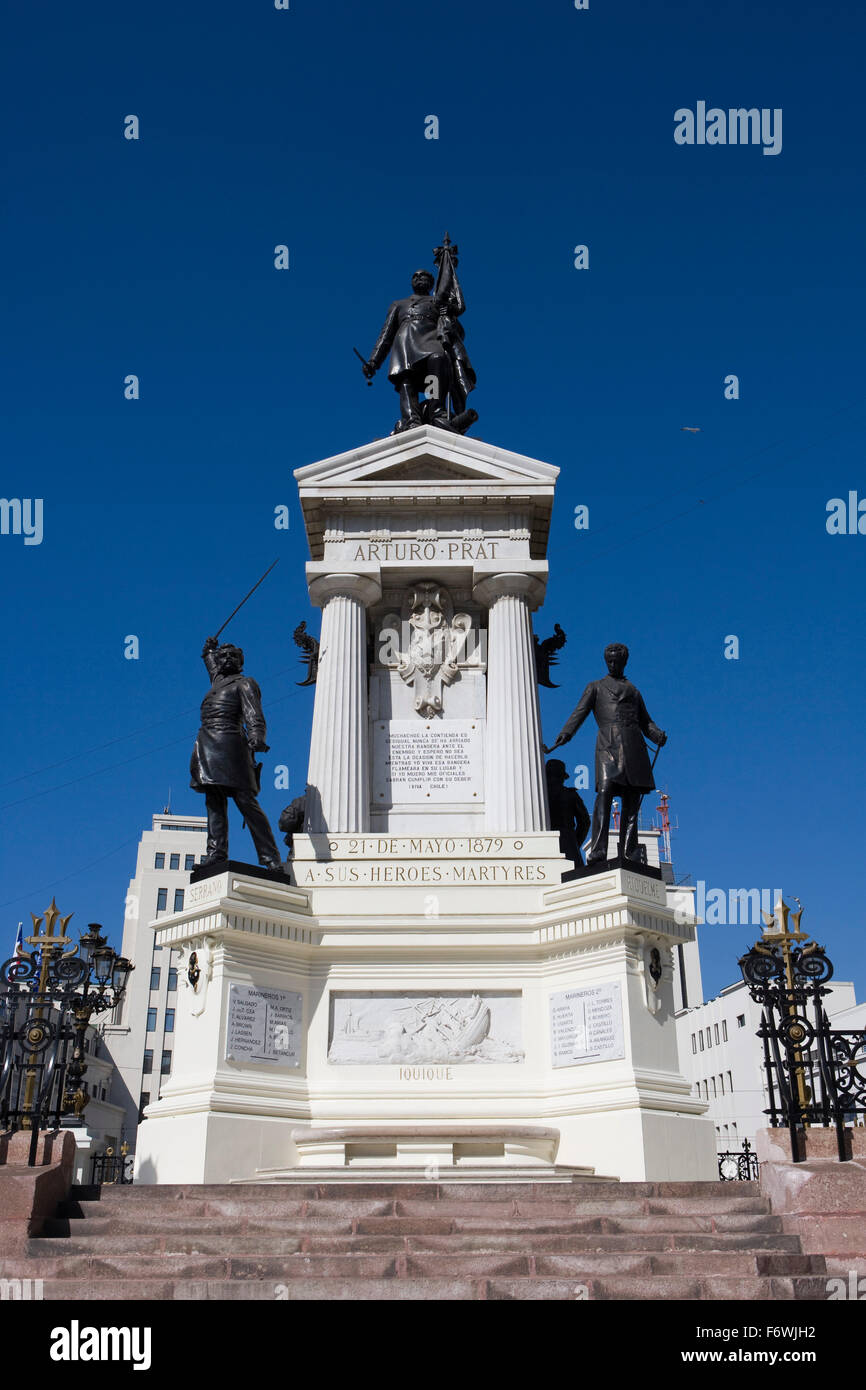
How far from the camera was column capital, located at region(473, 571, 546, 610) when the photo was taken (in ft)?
65.7

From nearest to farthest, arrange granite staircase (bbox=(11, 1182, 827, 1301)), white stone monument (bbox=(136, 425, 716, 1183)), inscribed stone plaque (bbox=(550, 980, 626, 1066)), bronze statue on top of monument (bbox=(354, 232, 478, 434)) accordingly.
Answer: granite staircase (bbox=(11, 1182, 827, 1301))
white stone monument (bbox=(136, 425, 716, 1183))
inscribed stone plaque (bbox=(550, 980, 626, 1066))
bronze statue on top of monument (bbox=(354, 232, 478, 434))

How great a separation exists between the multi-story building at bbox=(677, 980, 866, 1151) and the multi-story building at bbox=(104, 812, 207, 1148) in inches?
1476

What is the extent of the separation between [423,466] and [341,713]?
475cm

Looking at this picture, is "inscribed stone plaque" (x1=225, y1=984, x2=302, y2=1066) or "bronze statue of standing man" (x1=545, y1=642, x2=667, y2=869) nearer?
"inscribed stone plaque" (x1=225, y1=984, x2=302, y2=1066)

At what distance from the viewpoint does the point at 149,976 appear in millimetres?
97812

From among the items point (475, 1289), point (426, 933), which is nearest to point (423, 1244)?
point (475, 1289)

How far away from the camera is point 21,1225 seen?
11531 millimetres

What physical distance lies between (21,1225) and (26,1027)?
2.23 m

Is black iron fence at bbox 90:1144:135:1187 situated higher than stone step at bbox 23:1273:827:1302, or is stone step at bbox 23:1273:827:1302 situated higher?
black iron fence at bbox 90:1144:135:1187

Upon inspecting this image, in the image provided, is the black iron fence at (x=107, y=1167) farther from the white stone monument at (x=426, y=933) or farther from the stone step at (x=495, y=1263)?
the stone step at (x=495, y=1263)

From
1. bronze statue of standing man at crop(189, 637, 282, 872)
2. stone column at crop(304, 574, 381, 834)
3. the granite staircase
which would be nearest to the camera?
the granite staircase

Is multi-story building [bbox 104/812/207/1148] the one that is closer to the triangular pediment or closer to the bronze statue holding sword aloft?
the triangular pediment

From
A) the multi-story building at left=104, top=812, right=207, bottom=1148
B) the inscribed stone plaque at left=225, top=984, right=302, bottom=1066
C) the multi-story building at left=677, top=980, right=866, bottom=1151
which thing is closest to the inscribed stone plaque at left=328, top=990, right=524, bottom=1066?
the inscribed stone plaque at left=225, top=984, right=302, bottom=1066
